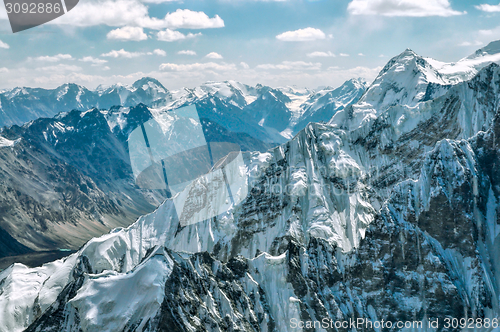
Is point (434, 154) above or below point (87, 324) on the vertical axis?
above

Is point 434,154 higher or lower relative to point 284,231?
higher

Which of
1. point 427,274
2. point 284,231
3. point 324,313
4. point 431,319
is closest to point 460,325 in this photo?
point 431,319

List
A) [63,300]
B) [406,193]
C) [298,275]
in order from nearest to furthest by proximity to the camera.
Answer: [63,300]
[298,275]
[406,193]

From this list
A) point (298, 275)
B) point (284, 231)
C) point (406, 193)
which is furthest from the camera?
point (284, 231)

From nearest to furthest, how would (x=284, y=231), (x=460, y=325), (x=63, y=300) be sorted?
(x=63, y=300), (x=460, y=325), (x=284, y=231)

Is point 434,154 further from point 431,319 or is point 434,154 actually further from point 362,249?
point 431,319

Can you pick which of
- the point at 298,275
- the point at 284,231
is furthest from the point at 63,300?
the point at 284,231

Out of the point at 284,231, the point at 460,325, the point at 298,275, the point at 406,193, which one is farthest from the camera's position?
the point at 284,231

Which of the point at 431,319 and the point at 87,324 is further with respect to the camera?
the point at 431,319

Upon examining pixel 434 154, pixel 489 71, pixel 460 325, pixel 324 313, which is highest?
pixel 489 71

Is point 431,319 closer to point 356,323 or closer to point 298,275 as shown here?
point 356,323
